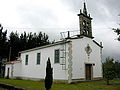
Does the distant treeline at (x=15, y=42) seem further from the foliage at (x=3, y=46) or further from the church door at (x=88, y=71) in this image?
the church door at (x=88, y=71)

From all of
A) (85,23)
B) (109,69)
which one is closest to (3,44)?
(85,23)

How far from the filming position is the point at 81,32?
1923 centimetres

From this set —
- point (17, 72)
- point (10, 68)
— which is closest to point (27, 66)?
point (17, 72)

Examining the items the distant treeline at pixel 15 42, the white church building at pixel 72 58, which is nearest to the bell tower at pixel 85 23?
the white church building at pixel 72 58

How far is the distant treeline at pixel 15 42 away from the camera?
121 feet

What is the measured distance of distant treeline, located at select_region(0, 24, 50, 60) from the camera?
121 ft

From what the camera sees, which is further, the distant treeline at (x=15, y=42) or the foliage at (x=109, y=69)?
the distant treeline at (x=15, y=42)

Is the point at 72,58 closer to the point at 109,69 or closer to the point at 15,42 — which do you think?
the point at 109,69

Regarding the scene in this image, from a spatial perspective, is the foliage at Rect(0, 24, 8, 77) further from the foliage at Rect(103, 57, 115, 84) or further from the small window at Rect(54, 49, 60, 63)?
the foliage at Rect(103, 57, 115, 84)

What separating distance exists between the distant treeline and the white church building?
1479 cm

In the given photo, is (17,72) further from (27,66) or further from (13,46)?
(13,46)

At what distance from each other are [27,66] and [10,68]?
5.03 m

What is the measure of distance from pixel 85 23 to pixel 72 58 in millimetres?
5680

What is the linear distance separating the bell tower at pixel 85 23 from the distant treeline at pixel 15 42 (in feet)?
77.0
